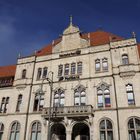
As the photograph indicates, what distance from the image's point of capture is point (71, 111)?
24266mm

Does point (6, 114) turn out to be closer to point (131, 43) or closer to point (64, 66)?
point (64, 66)

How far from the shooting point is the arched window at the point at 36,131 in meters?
26.4

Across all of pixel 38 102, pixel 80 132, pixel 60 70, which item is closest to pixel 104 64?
pixel 60 70

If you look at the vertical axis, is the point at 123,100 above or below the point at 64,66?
below

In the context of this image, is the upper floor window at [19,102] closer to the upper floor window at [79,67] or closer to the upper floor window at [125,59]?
the upper floor window at [79,67]

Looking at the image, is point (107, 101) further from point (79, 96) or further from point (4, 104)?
point (4, 104)

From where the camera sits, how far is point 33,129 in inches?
1068

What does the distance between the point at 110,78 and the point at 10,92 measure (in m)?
17.0

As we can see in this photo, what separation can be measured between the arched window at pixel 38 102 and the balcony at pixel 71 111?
2.50 meters

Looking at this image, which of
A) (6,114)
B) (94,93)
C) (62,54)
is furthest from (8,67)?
(94,93)

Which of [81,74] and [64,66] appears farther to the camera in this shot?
[64,66]

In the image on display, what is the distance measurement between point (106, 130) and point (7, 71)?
Result: 23591 mm

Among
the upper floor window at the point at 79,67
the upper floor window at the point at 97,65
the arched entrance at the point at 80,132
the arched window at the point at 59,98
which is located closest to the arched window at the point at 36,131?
the arched window at the point at 59,98

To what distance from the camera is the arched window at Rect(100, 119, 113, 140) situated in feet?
75.2
